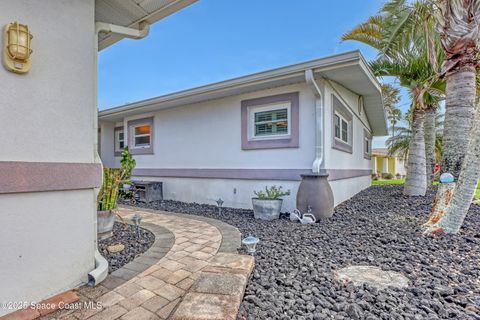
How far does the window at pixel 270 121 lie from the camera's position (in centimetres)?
602

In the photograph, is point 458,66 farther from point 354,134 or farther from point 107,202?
point 107,202

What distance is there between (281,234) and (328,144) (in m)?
2.60

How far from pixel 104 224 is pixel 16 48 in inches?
105

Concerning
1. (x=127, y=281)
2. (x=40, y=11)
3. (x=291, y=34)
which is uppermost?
(x=291, y=34)

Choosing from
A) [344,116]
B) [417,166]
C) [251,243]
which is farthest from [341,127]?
[251,243]

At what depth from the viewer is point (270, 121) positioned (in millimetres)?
6211

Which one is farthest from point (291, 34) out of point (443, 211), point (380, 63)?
point (443, 211)

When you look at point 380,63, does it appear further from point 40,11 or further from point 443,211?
point 40,11

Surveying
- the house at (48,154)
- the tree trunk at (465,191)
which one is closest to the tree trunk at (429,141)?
the tree trunk at (465,191)

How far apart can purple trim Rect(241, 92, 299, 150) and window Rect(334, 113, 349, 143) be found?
143 centimetres

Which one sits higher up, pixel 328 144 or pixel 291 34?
pixel 291 34

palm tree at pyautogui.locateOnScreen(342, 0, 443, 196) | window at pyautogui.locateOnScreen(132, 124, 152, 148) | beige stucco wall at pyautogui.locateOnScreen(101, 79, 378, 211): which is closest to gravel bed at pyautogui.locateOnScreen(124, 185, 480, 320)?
beige stucco wall at pyautogui.locateOnScreen(101, 79, 378, 211)

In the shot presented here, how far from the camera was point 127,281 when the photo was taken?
252 cm

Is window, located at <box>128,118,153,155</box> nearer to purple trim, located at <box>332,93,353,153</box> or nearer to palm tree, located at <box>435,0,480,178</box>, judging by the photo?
purple trim, located at <box>332,93,353,153</box>
